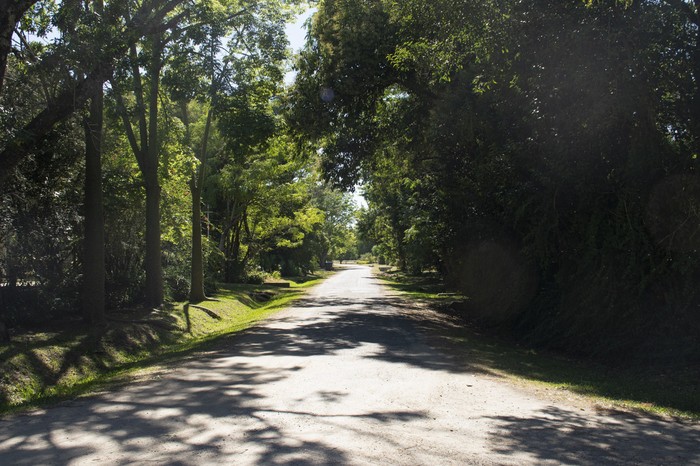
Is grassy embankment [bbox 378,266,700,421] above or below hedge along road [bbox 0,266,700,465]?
below

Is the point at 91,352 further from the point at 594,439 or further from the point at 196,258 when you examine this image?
the point at 594,439

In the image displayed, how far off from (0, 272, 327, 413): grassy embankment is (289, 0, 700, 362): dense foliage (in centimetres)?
754

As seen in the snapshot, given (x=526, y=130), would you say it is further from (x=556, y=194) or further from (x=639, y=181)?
(x=639, y=181)

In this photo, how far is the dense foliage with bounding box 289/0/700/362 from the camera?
10773mm

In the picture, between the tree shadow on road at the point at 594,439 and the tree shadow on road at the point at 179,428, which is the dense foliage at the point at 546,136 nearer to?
the tree shadow on road at the point at 594,439

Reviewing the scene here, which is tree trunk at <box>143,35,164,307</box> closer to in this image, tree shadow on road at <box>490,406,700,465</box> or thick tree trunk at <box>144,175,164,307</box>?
thick tree trunk at <box>144,175,164,307</box>

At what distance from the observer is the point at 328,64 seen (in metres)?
17.5

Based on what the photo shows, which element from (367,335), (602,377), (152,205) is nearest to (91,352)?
(367,335)

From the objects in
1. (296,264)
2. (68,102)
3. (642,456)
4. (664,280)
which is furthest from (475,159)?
(296,264)

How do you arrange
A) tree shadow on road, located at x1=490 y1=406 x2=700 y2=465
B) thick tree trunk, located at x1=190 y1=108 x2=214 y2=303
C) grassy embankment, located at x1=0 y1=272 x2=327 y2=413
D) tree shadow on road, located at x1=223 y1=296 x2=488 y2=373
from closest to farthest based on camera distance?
tree shadow on road, located at x1=490 y1=406 x2=700 y2=465, grassy embankment, located at x1=0 y1=272 x2=327 y2=413, tree shadow on road, located at x1=223 y1=296 x2=488 y2=373, thick tree trunk, located at x1=190 y1=108 x2=214 y2=303

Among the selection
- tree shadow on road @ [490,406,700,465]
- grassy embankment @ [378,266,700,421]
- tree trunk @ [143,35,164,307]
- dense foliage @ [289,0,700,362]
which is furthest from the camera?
tree trunk @ [143,35,164,307]

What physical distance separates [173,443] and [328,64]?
1393cm

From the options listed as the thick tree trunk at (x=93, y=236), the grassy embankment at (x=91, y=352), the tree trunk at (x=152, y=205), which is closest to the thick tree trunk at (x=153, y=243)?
the tree trunk at (x=152, y=205)

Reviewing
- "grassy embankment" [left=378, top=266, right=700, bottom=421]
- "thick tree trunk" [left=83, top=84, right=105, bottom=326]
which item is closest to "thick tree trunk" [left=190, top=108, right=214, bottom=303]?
"thick tree trunk" [left=83, top=84, right=105, bottom=326]
